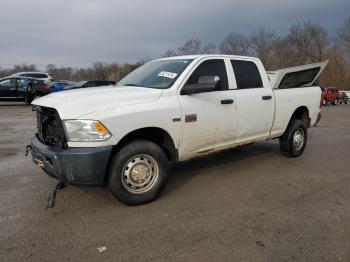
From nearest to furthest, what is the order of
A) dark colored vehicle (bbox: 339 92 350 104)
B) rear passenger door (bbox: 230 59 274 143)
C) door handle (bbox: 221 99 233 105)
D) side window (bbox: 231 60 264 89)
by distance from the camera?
door handle (bbox: 221 99 233 105)
rear passenger door (bbox: 230 59 274 143)
side window (bbox: 231 60 264 89)
dark colored vehicle (bbox: 339 92 350 104)

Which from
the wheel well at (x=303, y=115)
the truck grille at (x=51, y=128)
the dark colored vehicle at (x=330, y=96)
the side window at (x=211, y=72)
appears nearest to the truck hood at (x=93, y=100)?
the truck grille at (x=51, y=128)

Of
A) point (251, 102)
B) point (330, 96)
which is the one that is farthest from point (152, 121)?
point (330, 96)

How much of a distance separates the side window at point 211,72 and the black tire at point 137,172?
1.15m

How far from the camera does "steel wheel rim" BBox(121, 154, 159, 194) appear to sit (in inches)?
168

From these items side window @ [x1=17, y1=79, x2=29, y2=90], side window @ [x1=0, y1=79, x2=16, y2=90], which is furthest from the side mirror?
side window @ [x1=0, y1=79, x2=16, y2=90]

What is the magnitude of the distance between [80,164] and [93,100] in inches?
30.0

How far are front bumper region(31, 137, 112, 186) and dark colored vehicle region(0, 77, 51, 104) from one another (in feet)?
65.1

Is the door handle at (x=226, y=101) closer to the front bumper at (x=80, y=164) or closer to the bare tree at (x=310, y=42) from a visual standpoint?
the front bumper at (x=80, y=164)

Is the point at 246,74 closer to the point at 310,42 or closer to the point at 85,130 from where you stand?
the point at 85,130

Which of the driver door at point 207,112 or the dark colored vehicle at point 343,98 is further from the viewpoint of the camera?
the dark colored vehicle at point 343,98

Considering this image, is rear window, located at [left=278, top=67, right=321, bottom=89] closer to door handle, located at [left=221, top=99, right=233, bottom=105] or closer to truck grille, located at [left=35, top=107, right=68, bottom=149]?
door handle, located at [left=221, top=99, right=233, bottom=105]

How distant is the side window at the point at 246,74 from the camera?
570cm

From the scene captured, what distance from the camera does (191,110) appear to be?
4.76 metres

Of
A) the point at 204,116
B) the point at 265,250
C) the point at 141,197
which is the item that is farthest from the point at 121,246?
the point at 204,116
